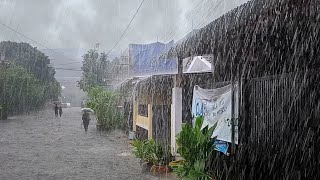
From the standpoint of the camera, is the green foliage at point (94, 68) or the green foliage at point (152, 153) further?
the green foliage at point (94, 68)

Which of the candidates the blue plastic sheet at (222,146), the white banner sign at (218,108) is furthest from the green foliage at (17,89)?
the blue plastic sheet at (222,146)

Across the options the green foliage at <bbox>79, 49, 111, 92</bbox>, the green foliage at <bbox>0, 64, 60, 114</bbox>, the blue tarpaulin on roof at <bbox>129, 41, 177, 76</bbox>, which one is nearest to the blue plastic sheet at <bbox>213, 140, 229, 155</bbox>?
the blue tarpaulin on roof at <bbox>129, 41, 177, 76</bbox>

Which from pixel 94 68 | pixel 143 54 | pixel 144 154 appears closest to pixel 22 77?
pixel 143 54

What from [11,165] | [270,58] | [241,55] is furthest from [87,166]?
[270,58]

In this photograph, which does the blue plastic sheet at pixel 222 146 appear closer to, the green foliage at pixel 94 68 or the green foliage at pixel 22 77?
the green foliage at pixel 22 77

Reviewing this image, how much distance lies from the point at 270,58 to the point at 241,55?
1124 millimetres

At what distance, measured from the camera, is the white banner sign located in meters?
6.39

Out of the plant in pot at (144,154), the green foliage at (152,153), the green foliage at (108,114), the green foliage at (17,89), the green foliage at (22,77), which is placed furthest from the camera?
the green foliage at (22,77)

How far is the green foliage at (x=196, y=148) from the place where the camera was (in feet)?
18.9

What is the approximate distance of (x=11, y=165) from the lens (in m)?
10.2

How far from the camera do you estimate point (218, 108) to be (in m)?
6.93

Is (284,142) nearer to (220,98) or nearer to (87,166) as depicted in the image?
(220,98)

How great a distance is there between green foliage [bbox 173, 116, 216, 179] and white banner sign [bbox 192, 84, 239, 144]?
23.5 inches

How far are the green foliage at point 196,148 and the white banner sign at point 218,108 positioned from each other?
1.96 feet
